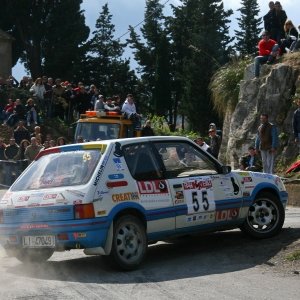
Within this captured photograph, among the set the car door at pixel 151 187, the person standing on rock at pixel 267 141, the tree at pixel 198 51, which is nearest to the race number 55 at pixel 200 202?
the car door at pixel 151 187

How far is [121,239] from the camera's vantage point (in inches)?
389

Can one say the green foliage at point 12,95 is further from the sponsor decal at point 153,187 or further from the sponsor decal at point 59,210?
the sponsor decal at point 59,210

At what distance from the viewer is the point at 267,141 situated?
19.3 metres

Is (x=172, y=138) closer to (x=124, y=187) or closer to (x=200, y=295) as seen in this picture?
(x=124, y=187)

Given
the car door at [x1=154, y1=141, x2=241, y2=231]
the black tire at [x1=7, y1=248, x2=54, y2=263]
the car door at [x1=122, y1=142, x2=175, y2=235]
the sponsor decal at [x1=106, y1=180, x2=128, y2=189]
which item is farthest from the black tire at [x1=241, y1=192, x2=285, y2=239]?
the black tire at [x1=7, y1=248, x2=54, y2=263]

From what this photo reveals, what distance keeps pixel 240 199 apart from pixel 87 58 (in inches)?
2122

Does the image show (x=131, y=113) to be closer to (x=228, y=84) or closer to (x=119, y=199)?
(x=228, y=84)

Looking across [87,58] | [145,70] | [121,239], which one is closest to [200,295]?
[121,239]

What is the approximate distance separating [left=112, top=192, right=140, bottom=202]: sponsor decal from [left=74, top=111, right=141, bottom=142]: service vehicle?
44.0ft

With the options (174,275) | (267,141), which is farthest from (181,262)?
(267,141)

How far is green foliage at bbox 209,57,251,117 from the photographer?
88.1 feet

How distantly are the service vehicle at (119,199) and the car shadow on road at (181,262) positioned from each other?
27 cm

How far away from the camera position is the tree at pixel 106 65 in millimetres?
63594

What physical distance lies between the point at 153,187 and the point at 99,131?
1352 cm
